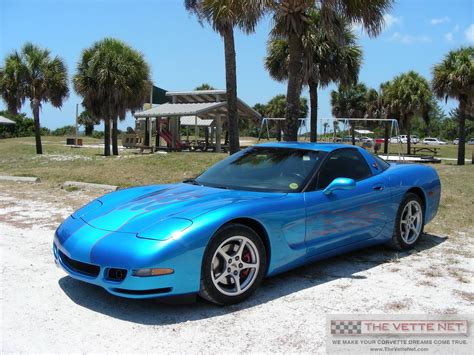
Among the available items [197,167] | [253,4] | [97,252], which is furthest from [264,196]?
[197,167]

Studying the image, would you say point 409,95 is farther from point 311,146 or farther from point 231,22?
point 311,146

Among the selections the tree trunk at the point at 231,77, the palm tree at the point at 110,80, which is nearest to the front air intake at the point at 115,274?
the tree trunk at the point at 231,77

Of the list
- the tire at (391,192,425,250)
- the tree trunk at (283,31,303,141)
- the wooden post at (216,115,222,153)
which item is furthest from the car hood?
the wooden post at (216,115,222,153)

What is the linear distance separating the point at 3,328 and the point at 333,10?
907cm

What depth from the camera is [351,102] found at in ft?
156

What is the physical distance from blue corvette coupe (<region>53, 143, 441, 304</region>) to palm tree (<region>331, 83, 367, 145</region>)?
141 ft

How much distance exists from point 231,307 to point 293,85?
7.55m

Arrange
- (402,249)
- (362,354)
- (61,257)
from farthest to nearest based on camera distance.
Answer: (402,249) → (61,257) → (362,354)

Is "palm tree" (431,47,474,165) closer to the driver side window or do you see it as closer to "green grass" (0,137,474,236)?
"green grass" (0,137,474,236)

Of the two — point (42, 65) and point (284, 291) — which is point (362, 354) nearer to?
point (284, 291)

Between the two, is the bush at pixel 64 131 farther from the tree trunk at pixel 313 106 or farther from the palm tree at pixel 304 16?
the palm tree at pixel 304 16

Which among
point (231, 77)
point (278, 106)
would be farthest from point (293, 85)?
point (278, 106)

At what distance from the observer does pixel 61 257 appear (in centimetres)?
400

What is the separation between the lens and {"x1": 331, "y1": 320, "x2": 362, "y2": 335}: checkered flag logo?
3.32m
